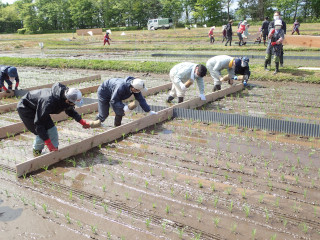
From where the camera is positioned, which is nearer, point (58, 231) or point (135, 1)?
point (58, 231)

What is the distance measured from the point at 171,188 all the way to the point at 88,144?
6.35 feet

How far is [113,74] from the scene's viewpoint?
1329 cm

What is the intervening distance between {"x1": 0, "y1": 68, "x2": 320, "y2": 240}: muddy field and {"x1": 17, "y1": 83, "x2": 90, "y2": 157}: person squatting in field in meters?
0.48

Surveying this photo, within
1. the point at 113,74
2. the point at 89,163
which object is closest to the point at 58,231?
the point at 89,163

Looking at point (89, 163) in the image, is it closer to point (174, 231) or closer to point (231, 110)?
point (174, 231)

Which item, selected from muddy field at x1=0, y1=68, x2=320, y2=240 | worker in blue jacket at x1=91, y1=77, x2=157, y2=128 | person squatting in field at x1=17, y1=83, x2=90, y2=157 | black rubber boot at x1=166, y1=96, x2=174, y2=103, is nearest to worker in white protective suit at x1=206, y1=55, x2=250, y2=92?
black rubber boot at x1=166, y1=96, x2=174, y2=103

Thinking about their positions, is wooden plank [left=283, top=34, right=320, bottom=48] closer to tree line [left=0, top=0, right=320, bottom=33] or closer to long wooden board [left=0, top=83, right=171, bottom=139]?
long wooden board [left=0, top=83, right=171, bottom=139]

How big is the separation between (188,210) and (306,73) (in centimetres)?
838

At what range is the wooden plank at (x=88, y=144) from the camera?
15.4 ft

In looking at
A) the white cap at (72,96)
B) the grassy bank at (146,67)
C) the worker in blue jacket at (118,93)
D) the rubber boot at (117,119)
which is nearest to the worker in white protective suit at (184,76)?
the worker in blue jacket at (118,93)

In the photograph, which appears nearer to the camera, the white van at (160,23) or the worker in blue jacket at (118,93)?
the worker in blue jacket at (118,93)

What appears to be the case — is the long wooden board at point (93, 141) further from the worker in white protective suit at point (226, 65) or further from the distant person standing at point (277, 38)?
the distant person standing at point (277, 38)

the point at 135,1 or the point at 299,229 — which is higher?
the point at 135,1

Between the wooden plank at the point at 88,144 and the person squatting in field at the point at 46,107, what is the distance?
0.17 metres
